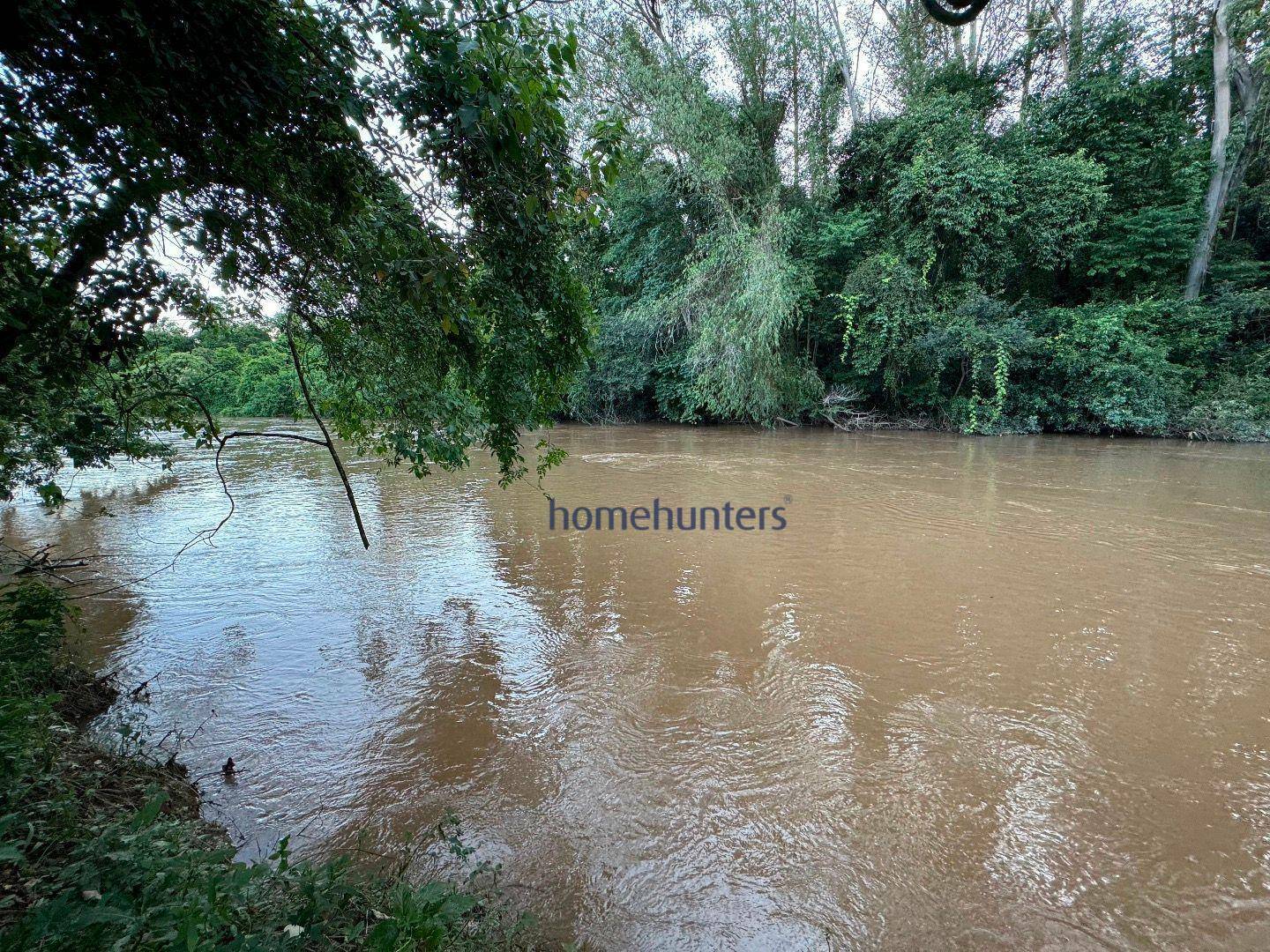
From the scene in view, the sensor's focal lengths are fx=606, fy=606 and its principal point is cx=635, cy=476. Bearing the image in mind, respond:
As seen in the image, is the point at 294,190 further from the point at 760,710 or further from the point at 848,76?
the point at 848,76

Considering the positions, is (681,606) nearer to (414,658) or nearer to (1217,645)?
(414,658)

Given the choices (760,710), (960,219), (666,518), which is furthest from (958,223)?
(760,710)

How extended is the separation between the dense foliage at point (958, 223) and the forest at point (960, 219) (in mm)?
60

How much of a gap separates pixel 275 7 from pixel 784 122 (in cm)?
1783

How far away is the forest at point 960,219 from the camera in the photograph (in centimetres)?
1448

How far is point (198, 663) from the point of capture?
367 centimetres

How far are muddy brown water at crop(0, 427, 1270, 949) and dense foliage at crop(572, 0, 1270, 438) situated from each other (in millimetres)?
9410

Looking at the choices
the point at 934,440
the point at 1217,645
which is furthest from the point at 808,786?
the point at 934,440

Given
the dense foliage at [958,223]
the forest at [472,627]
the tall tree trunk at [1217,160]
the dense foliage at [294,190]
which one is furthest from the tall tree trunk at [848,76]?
the dense foliage at [294,190]

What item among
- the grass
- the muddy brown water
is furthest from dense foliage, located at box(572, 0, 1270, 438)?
the grass

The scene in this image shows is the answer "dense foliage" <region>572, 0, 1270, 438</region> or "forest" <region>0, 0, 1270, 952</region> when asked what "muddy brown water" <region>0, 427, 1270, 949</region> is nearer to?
"forest" <region>0, 0, 1270, 952</region>

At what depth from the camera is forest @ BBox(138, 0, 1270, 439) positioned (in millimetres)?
14484

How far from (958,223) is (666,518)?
482 inches

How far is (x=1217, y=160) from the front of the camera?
14.7m
